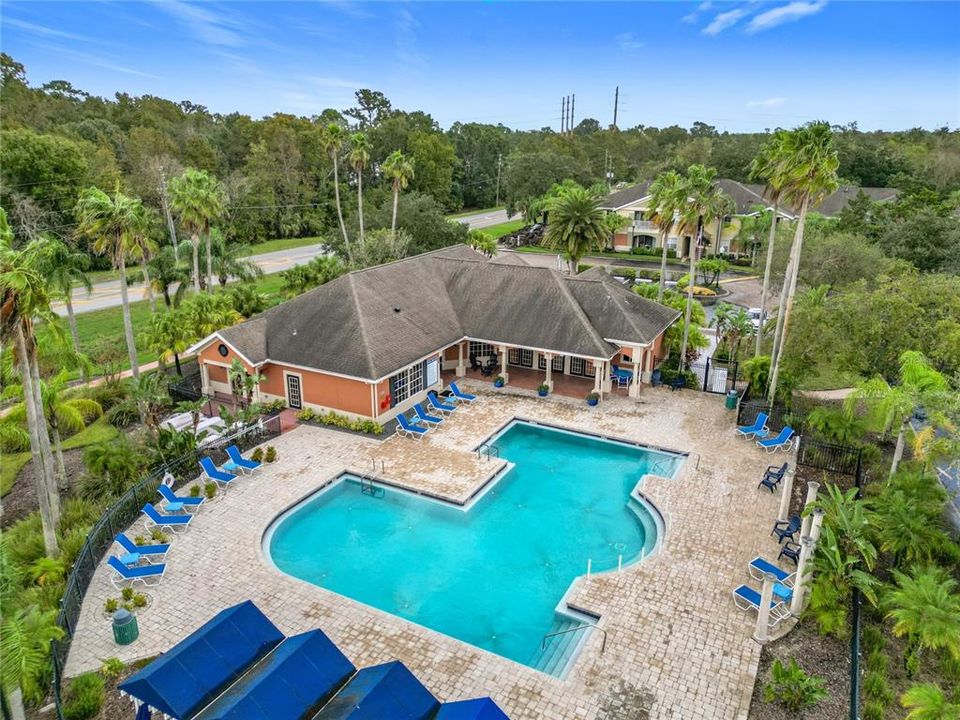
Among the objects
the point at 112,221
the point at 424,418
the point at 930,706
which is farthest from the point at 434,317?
the point at 930,706

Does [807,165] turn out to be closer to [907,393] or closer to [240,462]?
[907,393]

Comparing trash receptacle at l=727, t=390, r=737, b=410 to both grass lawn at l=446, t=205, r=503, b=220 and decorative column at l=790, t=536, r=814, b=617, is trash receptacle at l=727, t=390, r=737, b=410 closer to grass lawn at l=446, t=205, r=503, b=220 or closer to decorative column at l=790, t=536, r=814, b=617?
decorative column at l=790, t=536, r=814, b=617

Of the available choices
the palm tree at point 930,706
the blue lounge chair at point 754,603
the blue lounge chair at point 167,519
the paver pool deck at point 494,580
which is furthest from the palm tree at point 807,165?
the blue lounge chair at point 167,519

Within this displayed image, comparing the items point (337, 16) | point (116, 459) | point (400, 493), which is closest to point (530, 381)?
point (400, 493)

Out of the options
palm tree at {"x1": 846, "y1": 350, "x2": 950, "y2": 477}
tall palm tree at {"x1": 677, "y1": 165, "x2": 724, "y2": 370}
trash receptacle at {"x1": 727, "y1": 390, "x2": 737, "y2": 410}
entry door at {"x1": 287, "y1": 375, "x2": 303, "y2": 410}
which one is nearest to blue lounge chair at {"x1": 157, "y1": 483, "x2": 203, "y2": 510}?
entry door at {"x1": 287, "y1": 375, "x2": 303, "y2": 410}

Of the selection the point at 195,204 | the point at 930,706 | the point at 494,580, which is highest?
the point at 195,204

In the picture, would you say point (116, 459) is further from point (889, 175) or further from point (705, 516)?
point (889, 175)
